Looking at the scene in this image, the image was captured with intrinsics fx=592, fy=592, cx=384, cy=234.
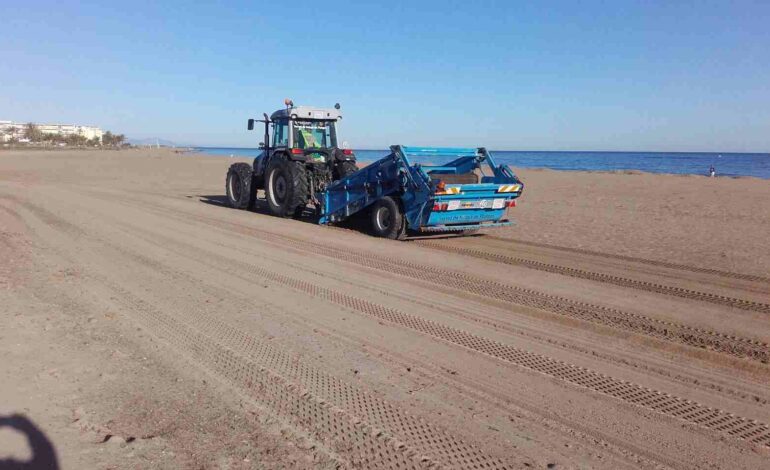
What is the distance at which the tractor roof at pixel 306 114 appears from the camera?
12.8 meters

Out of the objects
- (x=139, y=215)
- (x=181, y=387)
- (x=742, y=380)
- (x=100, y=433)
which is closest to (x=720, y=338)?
(x=742, y=380)

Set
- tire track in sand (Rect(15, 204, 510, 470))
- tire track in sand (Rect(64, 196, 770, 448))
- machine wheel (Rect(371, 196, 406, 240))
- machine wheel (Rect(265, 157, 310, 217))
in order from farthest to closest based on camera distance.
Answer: machine wheel (Rect(265, 157, 310, 217)), machine wheel (Rect(371, 196, 406, 240)), tire track in sand (Rect(64, 196, 770, 448)), tire track in sand (Rect(15, 204, 510, 470))

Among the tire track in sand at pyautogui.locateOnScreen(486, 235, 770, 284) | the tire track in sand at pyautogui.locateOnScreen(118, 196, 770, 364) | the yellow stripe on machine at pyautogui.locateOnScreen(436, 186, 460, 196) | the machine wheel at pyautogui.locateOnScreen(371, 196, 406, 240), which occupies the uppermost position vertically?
the yellow stripe on machine at pyautogui.locateOnScreen(436, 186, 460, 196)

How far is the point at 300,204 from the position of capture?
12453 millimetres

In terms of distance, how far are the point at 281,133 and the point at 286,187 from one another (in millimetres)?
1392

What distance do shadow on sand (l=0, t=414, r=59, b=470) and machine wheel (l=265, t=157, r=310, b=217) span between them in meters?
9.06

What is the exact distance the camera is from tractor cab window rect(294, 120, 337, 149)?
513 inches

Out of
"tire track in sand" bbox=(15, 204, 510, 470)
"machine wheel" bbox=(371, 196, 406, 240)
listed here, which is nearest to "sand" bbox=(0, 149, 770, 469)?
"tire track in sand" bbox=(15, 204, 510, 470)

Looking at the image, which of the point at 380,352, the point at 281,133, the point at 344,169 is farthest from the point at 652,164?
the point at 380,352

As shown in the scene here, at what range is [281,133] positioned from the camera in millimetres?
13188

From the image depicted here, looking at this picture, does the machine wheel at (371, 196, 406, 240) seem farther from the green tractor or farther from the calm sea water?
the calm sea water

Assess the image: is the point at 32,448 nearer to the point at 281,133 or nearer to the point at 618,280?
the point at 618,280

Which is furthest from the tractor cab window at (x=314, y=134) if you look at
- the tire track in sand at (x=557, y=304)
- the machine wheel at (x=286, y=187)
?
the tire track in sand at (x=557, y=304)

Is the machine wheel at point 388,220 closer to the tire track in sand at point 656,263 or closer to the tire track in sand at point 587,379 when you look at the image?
the tire track in sand at point 656,263
